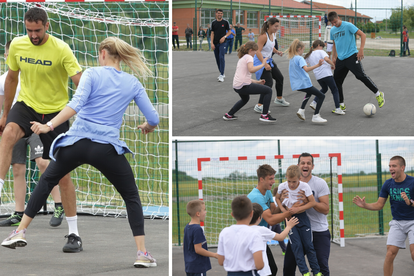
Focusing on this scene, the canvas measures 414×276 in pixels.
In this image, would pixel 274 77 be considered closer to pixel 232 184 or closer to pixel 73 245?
pixel 232 184

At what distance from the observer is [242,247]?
10.4 feet

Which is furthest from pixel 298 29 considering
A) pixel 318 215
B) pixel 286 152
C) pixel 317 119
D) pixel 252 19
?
pixel 318 215

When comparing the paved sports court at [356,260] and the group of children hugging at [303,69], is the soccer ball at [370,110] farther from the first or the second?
the paved sports court at [356,260]

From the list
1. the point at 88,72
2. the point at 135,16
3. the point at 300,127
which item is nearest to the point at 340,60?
the point at 300,127

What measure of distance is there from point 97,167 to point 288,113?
4.95 m

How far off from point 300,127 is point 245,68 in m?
1.31

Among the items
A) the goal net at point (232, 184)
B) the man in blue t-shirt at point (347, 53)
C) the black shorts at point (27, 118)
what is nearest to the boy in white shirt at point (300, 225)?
the black shorts at point (27, 118)

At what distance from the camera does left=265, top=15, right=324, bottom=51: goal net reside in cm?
1684

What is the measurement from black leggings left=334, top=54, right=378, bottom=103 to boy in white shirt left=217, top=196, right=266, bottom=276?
16.9 ft

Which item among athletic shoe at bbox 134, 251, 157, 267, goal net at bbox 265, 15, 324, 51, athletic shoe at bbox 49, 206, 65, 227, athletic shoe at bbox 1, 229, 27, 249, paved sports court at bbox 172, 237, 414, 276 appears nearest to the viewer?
athletic shoe at bbox 1, 229, 27, 249

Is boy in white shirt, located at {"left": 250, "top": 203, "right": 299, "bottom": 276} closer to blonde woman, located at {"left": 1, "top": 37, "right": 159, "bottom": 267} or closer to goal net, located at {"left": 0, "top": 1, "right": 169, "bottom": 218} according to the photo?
blonde woman, located at {"left": 1, "top": 37, "right": 159, "bottom": 267}

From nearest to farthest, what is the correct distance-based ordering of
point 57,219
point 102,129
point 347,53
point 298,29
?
point 102,129 < point 57,219 < point 347,53 < point 298,29

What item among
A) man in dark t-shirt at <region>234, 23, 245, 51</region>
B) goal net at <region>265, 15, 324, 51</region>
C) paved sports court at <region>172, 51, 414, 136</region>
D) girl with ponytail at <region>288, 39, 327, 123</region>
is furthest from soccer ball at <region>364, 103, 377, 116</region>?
man in dark t-shirt at <region>234, 23, 245, 51</region>

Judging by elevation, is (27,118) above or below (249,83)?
below
